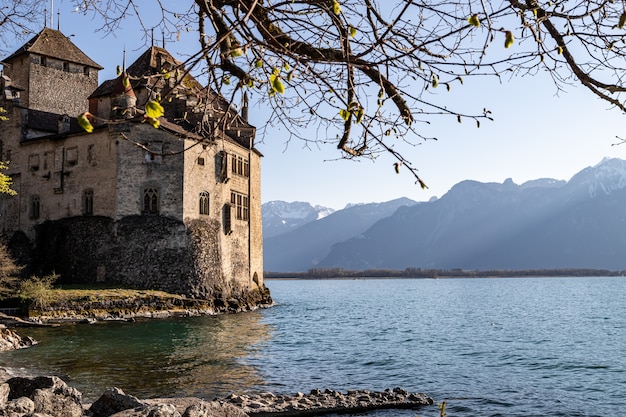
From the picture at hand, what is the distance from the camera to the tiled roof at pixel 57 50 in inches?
2287

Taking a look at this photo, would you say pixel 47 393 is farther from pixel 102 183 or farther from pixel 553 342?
pixel 102 183

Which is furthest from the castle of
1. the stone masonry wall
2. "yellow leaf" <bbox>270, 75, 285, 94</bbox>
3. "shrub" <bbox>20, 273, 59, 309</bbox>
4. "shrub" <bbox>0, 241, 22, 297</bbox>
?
"yellow leaf" <bbox>270, 75, 285, 94</bbox>

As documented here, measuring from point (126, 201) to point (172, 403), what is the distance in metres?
36.6

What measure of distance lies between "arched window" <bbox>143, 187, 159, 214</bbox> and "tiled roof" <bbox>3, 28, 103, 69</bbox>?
66.6 ft

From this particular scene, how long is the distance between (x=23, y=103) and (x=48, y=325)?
96.8 feet

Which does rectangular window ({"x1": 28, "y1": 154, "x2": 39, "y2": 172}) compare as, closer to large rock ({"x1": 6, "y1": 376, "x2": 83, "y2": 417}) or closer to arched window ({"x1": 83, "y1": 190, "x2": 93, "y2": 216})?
arched window ({"x1": 83, "y1": 190, "x2": 93, "y2": 216})

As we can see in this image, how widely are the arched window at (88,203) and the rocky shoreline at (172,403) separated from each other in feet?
111

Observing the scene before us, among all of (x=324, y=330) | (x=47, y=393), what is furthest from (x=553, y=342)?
(x=47, y=393)

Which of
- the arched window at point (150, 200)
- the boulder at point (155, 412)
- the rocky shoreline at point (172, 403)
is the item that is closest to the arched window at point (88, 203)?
the arched window at point (150, 200)

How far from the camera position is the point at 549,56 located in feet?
19.0

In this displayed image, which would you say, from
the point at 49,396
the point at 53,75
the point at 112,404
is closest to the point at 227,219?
the point at 53,75

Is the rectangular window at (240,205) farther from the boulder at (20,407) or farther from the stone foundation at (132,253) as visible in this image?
the boulder at (20,407)

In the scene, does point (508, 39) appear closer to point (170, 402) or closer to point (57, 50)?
point (170, 402)

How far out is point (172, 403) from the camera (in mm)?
12680
